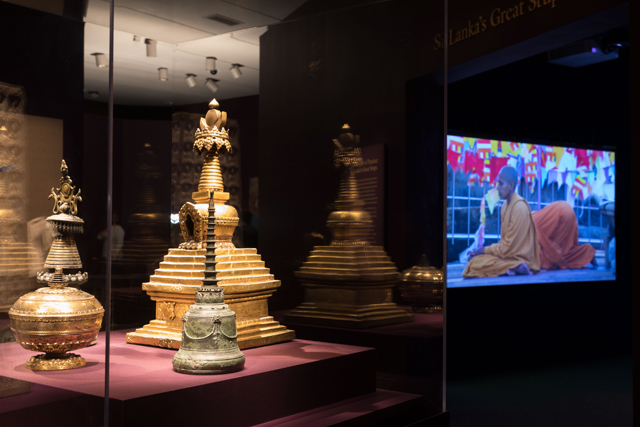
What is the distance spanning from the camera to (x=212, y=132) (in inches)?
126

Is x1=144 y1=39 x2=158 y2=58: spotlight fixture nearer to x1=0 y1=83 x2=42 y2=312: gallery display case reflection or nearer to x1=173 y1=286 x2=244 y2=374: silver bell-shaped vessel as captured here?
x1=0 y1=83 x2=42 y2=312: gallery display case reflection

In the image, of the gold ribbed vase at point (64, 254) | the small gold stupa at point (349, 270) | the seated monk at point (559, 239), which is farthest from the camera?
the seated monk at point (559, 239)

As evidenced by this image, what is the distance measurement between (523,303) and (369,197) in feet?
16.0

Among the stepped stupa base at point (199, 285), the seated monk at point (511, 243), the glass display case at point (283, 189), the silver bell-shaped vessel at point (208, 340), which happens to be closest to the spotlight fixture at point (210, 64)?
the glass display case at point (283, 189)

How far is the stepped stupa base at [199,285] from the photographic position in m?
3.06

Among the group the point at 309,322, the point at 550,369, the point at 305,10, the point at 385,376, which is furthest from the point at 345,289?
the point at 550,369

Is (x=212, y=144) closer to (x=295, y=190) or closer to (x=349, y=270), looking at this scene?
(x=295, y=190)

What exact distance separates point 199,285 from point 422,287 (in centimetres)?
107

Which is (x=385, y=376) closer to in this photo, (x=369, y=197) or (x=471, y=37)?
(x=369, y=197)

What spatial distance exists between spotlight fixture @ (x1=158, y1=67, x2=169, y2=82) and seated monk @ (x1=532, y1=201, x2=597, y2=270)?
18.1ft

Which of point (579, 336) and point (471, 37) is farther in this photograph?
point (579, 336)

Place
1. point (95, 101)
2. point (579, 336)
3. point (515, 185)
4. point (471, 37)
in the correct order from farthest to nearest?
point (579, 336)
point (515, 185)
point (471, 37)
point (95, 101)

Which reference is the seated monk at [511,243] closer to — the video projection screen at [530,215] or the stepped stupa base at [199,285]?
the video projection screen at [530,215]

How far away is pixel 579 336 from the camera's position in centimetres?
802
